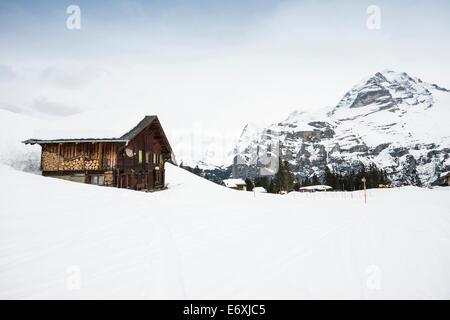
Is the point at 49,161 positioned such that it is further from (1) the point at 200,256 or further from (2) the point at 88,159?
(1) the point at 200,256

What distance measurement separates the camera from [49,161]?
18047 millimetres

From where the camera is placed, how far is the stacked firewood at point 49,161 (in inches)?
706

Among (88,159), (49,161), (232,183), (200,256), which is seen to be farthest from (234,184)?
(200,256)

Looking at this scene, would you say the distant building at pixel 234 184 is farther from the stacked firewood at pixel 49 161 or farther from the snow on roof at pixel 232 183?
the stacked firewood at pixel 49 161

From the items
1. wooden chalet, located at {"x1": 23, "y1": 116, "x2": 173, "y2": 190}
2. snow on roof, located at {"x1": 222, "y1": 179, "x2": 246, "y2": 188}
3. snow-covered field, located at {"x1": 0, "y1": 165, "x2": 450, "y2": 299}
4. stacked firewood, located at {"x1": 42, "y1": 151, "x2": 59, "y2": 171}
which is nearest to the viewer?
snow-covered field, located at {"x1": 0, "y1": 165, "x2": 450, "y2": 299}

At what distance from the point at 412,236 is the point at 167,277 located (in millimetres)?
6945

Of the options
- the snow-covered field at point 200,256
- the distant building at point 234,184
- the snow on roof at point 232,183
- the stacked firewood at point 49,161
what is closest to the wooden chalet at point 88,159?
the stacked firewood at point 49,161

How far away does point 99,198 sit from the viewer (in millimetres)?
8750

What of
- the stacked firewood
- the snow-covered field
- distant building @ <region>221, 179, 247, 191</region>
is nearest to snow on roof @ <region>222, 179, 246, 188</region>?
distant building @ <region>221, 179, 247, 191</region>

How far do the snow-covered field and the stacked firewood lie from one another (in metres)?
12.4

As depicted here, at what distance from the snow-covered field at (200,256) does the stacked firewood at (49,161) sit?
40.7 feet

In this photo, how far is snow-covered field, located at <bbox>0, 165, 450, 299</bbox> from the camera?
3.41 m

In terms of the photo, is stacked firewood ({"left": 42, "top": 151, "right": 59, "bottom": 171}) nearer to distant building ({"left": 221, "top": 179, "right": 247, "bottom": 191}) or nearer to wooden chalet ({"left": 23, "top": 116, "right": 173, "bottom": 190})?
wooden chalet ({"left": 23, "top": 116, "right": 173, "bottom": 190})

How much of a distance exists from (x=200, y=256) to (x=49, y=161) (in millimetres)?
19892
